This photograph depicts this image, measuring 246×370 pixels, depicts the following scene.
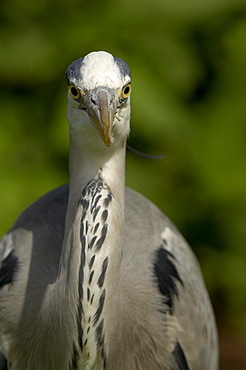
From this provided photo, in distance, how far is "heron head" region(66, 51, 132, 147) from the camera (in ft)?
4.25

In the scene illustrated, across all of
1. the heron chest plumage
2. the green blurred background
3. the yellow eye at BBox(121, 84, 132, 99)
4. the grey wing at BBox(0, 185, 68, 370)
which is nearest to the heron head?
the yellow eye at BBox(121, 84, 132, 99)

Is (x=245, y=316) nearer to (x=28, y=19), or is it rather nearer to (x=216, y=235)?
(x=216, y=235)

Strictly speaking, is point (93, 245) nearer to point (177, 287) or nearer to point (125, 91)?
point (125, 91)

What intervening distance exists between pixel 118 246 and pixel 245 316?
5.23ft

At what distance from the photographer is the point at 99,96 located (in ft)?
4.25

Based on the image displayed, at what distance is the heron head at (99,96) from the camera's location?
4.25 ft

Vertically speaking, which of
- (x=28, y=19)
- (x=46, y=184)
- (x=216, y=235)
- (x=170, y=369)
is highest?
(x=28, y=19)

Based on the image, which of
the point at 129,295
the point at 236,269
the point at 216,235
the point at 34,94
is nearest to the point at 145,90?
the point at 34,94

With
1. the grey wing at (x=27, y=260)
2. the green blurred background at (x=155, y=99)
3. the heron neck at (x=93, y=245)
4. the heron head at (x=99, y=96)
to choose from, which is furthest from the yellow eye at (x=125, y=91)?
the green blurred background at (x=155, y=99)

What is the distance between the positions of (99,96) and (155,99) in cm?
122

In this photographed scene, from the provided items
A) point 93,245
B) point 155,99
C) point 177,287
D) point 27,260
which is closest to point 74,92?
point 93,245

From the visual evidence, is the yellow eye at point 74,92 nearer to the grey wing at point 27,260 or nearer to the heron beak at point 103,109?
the heron beak at point 103,109

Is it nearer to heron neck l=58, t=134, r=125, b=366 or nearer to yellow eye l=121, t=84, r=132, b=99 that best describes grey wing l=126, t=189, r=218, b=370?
heron neck l=58, t=134, r=125, b=366

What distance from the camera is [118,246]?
142 centimetres
